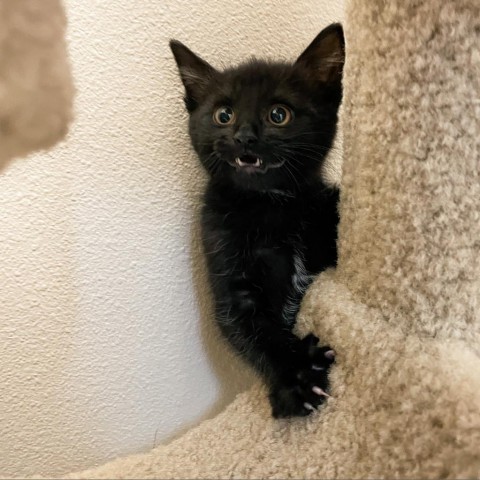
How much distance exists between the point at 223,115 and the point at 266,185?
5.9 inches

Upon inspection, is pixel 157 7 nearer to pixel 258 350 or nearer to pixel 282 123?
pixel 282 123

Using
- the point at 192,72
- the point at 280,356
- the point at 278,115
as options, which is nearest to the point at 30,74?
the point at 192,72

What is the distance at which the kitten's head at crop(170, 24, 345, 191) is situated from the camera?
2.90ft

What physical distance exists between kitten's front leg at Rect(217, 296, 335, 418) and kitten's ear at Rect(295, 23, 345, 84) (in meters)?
0.41

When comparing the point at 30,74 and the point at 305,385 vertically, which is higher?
the point at 30,74

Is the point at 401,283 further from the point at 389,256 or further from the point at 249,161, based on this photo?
the point at 249,161

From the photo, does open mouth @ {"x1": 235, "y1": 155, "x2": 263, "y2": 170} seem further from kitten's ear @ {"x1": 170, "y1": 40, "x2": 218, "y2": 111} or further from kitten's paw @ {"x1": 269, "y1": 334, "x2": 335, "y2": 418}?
kitten's paw @ {"x1": 269, "y1": 334, "x2": 335, "y2": 418}

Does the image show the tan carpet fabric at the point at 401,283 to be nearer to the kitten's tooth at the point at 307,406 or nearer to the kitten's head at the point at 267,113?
the kitten's tooth at the point at 307,406

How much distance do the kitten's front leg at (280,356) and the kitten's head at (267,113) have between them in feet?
0.72

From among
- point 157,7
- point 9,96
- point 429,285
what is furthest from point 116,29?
point 429,285

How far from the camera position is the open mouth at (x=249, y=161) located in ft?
2.85

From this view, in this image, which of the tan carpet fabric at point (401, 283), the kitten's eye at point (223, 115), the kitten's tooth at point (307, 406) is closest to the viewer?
the tan carpet fabric at point (401, 283)

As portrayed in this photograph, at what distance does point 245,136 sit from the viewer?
0.85 meters

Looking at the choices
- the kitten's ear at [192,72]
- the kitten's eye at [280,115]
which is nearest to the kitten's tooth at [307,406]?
the kitten's eye at [280,115]
